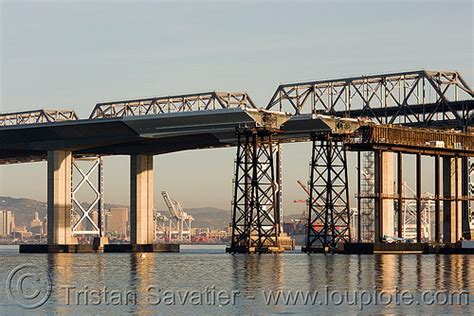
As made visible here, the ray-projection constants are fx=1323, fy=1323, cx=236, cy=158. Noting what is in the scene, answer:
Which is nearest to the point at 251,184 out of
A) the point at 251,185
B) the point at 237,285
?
the point at 251,185

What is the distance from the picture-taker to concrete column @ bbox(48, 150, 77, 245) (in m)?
194

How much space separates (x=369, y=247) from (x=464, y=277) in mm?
65101

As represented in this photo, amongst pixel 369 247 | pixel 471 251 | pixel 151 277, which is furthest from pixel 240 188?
pixel 151 277

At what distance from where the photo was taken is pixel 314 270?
117625mm

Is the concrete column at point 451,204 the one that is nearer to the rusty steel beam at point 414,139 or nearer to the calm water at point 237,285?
the rusty steel beam at point 414,139

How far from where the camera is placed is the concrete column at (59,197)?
637ft

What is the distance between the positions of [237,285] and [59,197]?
342 feet

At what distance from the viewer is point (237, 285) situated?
93.4 m

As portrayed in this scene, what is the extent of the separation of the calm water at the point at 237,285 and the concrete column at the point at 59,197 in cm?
5666

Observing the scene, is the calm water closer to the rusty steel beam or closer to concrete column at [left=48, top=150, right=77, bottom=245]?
the rusty steel beam

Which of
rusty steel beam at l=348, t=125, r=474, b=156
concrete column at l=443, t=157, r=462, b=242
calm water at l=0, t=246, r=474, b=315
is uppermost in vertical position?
rusty steel beam at l=348, t=125, r=474, b=156

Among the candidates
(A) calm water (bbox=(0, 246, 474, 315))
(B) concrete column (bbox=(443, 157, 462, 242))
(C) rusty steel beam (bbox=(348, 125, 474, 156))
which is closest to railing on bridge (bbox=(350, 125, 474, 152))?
(C) rusty steel beam (bbox=(348, 125, 474, 156))

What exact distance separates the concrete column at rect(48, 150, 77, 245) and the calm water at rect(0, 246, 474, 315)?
186 feet

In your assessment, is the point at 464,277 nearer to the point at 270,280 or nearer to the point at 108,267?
the point at 270,280
